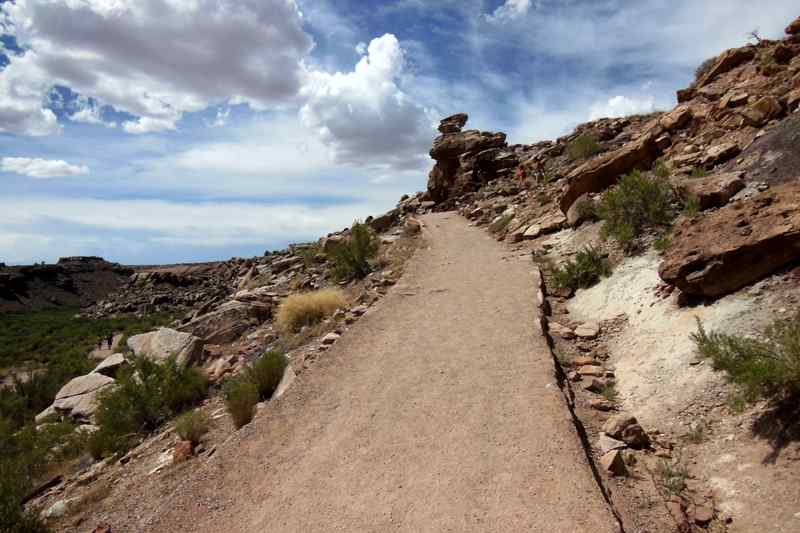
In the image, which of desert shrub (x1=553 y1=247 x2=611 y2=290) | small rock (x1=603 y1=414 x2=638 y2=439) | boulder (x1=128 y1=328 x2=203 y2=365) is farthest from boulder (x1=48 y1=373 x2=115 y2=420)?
small rock (x1=603 y1=414 x2=638 y2=439)

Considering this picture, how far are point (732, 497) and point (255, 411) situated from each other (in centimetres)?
616

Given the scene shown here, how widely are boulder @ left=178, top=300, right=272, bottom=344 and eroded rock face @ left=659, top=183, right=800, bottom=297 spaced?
12.0 metres

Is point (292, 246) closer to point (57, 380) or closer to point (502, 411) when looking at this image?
point (57, 380)

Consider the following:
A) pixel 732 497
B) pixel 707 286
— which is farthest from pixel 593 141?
pixel 732 497

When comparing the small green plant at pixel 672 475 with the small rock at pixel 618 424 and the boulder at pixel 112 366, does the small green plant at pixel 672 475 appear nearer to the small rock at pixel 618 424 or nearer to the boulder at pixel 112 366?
the small rock at pixel 618 424

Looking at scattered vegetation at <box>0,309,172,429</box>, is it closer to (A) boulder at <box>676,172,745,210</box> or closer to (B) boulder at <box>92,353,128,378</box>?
(B) boulder at <box>92,353,128,378</box>

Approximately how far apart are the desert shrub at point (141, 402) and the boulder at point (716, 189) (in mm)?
10342

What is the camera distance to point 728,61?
52.4ft

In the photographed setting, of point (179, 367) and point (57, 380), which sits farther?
point (57, 380)

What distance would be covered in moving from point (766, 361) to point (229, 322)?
1407 centimetres

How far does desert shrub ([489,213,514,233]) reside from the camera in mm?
18984

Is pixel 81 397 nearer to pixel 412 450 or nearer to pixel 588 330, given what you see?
pixel 412 450

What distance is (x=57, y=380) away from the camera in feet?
64.2

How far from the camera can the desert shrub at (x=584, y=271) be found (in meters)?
10.0
